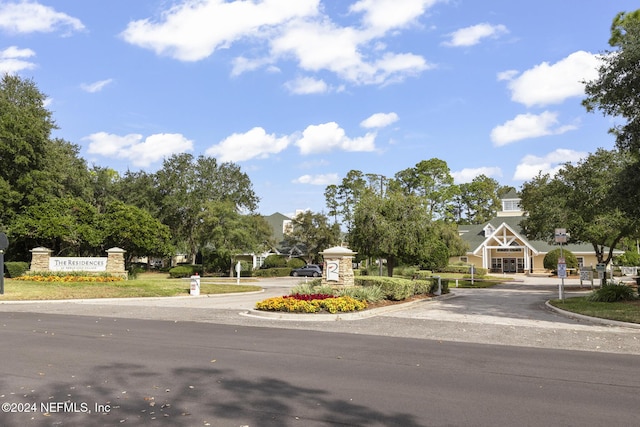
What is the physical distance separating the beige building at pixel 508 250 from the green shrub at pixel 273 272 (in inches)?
926

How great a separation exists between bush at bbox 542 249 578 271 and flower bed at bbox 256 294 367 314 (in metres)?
43.7

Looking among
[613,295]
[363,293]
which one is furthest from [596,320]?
[363,293]

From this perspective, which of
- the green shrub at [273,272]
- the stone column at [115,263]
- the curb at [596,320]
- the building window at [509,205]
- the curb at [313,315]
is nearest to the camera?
the curb at [596,320]

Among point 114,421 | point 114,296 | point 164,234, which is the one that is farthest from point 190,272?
point 114,421

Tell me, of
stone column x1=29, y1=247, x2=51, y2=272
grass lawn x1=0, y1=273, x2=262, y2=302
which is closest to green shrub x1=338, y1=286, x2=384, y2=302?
grass lawn x1=0, y1=273, x2=262, y2=302

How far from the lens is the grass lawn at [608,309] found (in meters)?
15.3

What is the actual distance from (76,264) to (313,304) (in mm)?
21882

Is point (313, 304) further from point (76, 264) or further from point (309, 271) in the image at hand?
point (309, 271)

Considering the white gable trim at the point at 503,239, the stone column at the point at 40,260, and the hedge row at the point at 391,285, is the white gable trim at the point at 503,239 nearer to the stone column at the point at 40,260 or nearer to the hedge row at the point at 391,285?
the hedge row at the point at 391,285

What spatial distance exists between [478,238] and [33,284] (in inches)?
2060

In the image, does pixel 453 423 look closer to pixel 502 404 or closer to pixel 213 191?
pixel 502 404

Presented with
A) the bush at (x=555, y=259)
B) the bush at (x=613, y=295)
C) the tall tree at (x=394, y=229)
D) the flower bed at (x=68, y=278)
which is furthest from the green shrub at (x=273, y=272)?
the bush at (x=613, y=295)

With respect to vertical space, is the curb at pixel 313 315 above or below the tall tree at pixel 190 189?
below

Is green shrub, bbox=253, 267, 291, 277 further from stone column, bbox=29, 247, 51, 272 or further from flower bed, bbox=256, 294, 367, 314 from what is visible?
flower bed, bbox=256, 294, 367, 314
